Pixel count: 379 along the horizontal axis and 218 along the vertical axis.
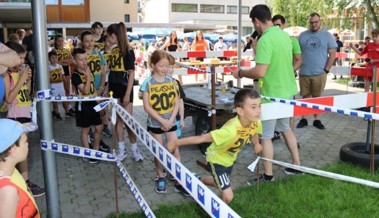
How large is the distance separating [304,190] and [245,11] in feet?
250

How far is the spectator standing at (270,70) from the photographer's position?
4.59m

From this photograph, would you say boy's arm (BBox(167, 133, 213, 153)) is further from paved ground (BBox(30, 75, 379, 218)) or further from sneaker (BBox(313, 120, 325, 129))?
sneaker (BBox(313, 120, 325, 129))

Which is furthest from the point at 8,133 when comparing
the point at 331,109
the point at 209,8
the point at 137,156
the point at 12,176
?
the point at 209,8

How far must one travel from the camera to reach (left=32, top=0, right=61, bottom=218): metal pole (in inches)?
143

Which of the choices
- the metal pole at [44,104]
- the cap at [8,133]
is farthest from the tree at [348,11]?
the cap at [8,133]

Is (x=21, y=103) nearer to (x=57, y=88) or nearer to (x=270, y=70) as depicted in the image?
(x=270, y=70)

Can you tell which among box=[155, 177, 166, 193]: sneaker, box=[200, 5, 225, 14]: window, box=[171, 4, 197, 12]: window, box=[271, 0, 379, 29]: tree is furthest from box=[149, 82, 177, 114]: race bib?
box=[200, 5, 225, 14]: window

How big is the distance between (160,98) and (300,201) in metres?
1.91

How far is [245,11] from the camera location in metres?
77.6

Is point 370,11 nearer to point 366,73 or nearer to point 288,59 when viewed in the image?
point 366,73

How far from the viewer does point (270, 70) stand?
15.8 ft

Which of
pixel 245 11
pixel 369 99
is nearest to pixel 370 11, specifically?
pixel 369 99

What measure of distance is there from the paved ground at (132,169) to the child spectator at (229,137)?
3.21ft

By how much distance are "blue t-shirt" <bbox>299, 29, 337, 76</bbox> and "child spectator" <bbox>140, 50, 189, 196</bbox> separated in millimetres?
3564
